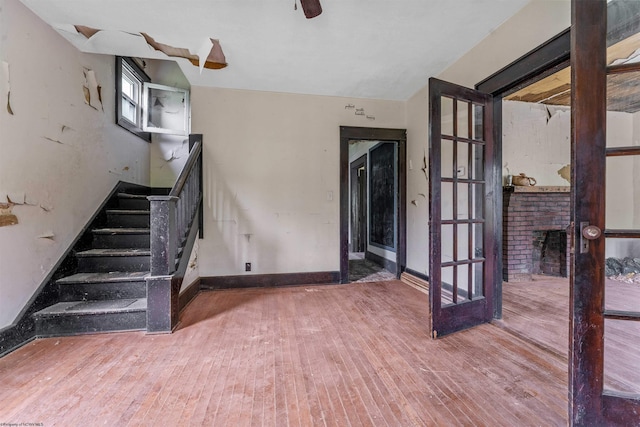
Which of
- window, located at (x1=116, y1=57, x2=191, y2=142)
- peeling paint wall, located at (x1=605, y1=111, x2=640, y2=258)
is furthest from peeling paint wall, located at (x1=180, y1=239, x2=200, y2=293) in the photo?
peeling paint wall, located at (x1=605, y1=111, x2=640, y2=258)

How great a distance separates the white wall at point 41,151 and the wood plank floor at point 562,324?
383 centimetres

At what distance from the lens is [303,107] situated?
361 centimetres

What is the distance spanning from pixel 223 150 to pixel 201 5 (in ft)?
5.40

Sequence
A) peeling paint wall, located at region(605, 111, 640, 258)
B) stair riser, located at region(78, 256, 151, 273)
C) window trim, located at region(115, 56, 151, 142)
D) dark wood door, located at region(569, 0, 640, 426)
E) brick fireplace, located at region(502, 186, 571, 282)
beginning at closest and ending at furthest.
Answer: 1. dark wood door, located at region(569, 0, 640, 426)
2. peeling paint wall, located at region(605, 111, 640, 258)
3. stair riser, located at region(78, 256, 151, 273)
4. window trim, located at region(115, 56, 151, 142)
5. brick fireplace, located at region(502, 186, 571, 282)

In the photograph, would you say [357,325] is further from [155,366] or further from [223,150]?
[223,150]

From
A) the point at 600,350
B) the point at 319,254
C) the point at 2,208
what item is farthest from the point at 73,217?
the point at 600,350

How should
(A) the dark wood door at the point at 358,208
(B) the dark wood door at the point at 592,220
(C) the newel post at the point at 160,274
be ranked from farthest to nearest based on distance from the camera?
(A) the dark wood door at the point at 358,208, (C) the newel post at the point at 160,274, (B) the dark wood door at the point at 592,220

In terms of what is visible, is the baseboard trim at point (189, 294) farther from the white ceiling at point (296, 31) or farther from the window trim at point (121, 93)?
the white ceiling at point (296, 31)

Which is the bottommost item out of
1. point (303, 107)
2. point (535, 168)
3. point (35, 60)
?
point (535, 168)

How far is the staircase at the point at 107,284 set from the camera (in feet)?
6.97

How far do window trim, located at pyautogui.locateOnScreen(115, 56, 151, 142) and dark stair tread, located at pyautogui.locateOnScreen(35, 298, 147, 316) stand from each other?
6.88 ft

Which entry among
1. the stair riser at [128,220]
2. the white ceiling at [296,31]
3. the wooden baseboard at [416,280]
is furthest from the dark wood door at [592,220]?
the stair riser at [128,220]

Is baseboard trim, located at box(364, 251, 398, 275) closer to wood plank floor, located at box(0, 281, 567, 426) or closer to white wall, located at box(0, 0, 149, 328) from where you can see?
wood plank floor, located at box(0, 281, 567, 426)

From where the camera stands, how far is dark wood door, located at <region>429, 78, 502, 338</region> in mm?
2045
